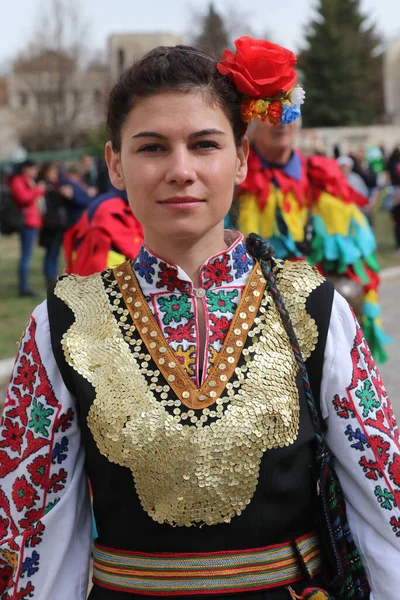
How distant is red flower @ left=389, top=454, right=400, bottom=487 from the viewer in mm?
1755

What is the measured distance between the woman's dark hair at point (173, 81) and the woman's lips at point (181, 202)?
0.22 metres

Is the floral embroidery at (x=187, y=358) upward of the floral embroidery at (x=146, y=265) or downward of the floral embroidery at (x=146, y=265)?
downward

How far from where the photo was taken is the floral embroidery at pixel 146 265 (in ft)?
6.22

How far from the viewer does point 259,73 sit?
1888 mm

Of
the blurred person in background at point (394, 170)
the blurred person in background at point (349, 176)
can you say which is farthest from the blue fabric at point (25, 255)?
the blurred person in background at point (394, 170)

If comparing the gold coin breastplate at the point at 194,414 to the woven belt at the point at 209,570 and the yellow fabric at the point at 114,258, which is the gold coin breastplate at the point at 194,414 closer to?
the woven belt at the point at 209,570

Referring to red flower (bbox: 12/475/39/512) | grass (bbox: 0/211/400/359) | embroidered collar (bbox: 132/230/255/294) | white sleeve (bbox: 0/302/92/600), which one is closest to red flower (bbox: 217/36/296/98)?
embroidered collar (bbox: 132/230/255/294)

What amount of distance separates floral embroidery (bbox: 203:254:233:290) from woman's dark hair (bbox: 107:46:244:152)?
266mm

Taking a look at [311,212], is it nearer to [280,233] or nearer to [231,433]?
[280,233]

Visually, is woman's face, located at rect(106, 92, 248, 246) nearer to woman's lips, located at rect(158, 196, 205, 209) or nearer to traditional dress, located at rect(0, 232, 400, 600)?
woman's lips, located at rect(158, 196, 205, 209)

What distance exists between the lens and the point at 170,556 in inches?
67.1

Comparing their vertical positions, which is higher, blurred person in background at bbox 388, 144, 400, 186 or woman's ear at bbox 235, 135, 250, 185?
woman's ear at bbox 235, 135, 250, 185

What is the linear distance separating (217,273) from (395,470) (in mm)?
554

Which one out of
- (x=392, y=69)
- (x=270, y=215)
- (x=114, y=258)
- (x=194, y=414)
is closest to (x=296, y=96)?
(x=194, y=414)
